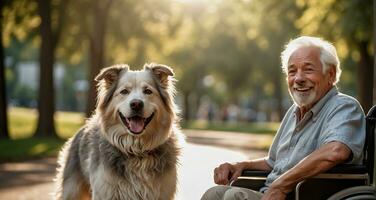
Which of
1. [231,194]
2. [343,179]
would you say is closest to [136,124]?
[231,194]

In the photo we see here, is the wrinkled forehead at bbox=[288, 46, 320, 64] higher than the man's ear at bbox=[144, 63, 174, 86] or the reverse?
higher

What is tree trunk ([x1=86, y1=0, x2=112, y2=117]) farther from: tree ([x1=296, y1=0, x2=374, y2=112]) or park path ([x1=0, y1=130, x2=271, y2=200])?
tree ([x1=296, y1=0, x2=374, y2=112])

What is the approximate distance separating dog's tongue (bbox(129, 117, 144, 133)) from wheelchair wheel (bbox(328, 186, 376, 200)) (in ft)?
6.89

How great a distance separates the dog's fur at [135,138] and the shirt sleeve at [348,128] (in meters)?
1.78

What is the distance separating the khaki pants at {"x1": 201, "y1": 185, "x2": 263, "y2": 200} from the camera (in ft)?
15.7

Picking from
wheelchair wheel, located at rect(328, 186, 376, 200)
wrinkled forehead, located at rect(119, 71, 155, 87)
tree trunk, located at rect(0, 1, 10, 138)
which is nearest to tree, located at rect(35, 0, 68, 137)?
tree trunk, located at rect(0, 1, 10, 138)

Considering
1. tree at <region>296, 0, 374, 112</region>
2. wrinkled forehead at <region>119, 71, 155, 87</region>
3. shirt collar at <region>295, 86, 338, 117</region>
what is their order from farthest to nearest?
tree at <region>296, 0, 374, 112</region>, wrinkled forehead at <region>119, 71, 155, 87</region>, shirt collar at <region>295, 86, 338, 117</region>

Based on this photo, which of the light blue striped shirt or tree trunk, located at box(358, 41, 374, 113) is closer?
the light blue striped shirt

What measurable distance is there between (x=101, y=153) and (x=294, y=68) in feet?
6.58

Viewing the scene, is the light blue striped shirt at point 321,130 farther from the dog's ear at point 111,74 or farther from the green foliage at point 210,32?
the green foliage at point 210,32

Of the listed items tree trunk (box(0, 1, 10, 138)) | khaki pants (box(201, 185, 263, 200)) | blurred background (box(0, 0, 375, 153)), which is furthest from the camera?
tree trunk (box(0, 1, 10, 138))

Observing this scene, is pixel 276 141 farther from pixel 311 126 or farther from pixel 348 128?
pixel 348 128

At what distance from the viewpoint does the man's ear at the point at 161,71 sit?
20.7 ft

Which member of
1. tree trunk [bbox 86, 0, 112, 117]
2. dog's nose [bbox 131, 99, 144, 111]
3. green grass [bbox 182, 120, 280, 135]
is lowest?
green grass [bbox 182, 120, 280, 135]
